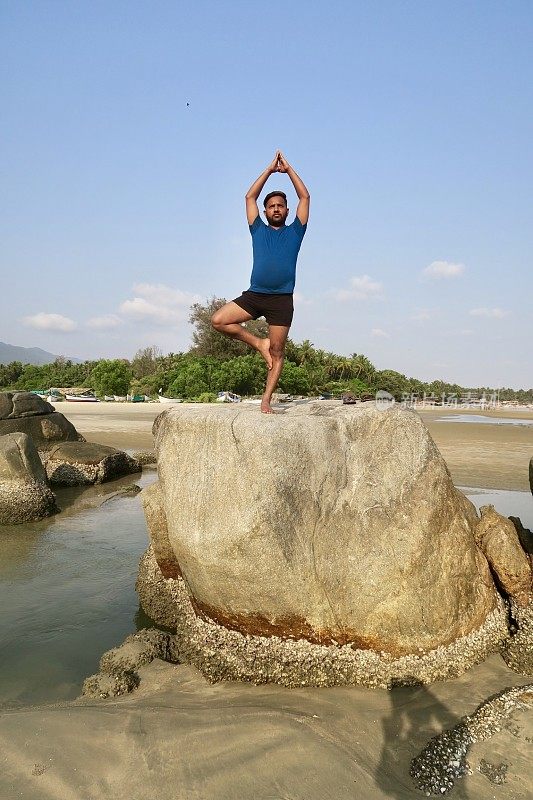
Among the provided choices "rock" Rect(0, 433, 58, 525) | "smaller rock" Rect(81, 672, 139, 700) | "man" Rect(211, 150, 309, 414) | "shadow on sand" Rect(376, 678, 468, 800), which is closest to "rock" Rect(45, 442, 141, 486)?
"rock" Rect(0, 433, 58, 525)

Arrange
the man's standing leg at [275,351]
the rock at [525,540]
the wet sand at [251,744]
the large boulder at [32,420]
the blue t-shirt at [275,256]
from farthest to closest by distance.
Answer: the large boulder at [32,420] → the man's standing leg at [275,351] → the blue t-shirt at [275,256] → the rock at [525,540] → the wet sand at [251,744]

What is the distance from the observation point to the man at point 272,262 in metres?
5.99

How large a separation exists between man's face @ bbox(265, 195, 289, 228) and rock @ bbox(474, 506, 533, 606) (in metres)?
3.85

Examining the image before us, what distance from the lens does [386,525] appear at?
5043 mm

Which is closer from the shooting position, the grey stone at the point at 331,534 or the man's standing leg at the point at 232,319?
the grey stone at the point at 331,534

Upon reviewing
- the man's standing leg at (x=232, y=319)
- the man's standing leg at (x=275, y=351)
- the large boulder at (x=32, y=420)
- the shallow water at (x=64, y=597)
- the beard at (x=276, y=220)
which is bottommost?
the shallow water at (x=64, y=597)

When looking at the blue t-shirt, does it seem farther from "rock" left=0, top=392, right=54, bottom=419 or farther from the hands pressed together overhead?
"rock" left=0, top=392, right=54, bottom=419

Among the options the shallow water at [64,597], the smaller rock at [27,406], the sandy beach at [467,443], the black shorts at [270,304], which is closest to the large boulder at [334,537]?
the black shorts at [270,304]

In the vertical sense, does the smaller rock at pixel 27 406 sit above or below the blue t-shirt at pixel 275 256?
below

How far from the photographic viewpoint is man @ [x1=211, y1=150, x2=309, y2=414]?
5.99 metres

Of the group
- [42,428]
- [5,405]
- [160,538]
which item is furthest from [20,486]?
[5,405]

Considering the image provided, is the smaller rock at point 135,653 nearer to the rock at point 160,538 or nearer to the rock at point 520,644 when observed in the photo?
the rock at point 160,538

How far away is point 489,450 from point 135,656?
1856 cm

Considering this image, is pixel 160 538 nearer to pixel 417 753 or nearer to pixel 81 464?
pixel 417 753
